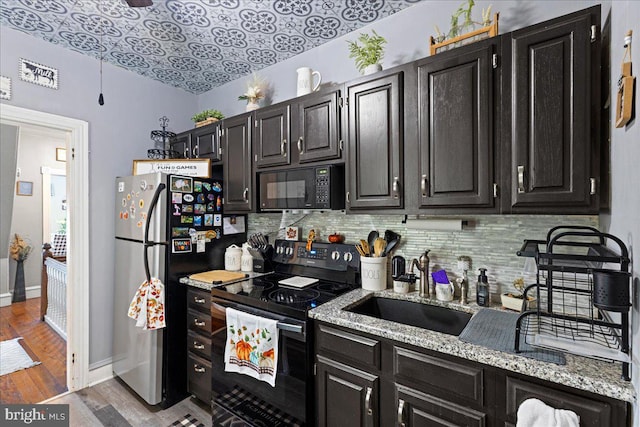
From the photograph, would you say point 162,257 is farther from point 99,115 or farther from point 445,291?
point 445,291

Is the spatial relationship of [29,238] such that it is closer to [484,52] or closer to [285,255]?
[285,255]

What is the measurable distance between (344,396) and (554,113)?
5.05 ft

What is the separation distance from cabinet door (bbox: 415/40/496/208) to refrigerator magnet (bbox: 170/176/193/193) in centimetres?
169

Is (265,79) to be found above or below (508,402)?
above

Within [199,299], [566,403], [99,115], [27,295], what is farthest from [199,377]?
[27,295]

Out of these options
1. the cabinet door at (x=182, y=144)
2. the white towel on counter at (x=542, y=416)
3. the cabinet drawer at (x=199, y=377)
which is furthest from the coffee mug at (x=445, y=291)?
the cabinet door at (x=182, y=144)

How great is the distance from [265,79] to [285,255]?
1589 millimetres

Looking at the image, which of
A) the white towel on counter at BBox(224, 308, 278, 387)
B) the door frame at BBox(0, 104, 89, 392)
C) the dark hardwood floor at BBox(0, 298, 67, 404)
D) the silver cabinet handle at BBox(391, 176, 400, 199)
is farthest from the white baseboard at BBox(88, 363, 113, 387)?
the silver cabinet handle at BBox(391, 176, 400, 199)

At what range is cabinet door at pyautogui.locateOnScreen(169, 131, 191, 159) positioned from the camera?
2783mm

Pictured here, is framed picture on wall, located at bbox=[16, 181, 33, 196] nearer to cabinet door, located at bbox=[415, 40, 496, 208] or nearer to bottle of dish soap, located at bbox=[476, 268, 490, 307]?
cabinet door, located at bbox=[415, 40, 496, 208]

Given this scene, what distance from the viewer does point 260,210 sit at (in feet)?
7.54

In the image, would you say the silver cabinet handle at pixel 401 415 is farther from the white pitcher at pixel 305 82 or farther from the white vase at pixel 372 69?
the white pitcher at pixel 305 82

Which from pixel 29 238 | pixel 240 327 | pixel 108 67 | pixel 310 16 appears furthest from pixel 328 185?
pixel 29 238

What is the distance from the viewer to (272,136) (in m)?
2.20
